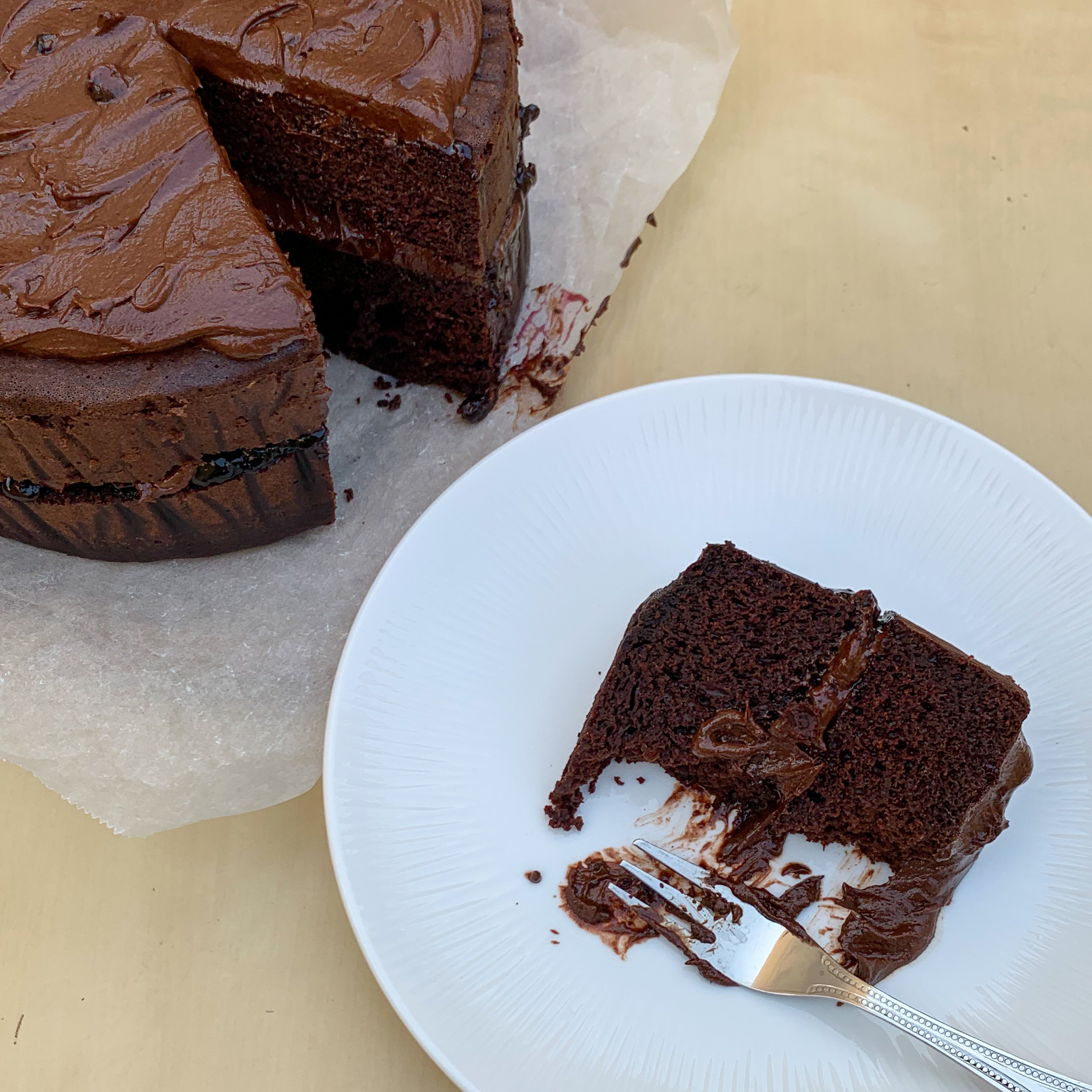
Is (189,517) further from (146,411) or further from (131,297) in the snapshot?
(131,297)

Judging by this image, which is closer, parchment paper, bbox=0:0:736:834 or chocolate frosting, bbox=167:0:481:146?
chocolate frosting, bbox=167:0:481:146

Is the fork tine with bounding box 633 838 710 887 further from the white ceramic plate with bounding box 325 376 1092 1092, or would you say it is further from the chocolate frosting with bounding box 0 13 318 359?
the chocolate frosting with bounding box 0 13 318 359

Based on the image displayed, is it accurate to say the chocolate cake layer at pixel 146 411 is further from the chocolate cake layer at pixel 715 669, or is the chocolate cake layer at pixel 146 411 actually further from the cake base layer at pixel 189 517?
the chocolate cake layer at pixel 715 669

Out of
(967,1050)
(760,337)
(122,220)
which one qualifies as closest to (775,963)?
(967,1050)

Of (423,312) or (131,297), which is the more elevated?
(131,297)

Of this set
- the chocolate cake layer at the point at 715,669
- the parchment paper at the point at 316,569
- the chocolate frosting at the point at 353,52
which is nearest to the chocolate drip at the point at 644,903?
the chocolate cake layer at the point at 715,669

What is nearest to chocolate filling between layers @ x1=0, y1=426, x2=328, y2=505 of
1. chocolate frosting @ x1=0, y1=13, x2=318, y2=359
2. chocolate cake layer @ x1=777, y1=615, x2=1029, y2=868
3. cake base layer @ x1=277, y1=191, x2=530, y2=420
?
chocolate frosting @ x1=0, y1=13, x2=318, y2=359
